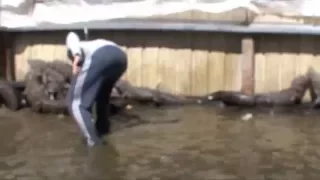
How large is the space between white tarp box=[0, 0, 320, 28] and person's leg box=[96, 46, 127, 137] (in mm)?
2677

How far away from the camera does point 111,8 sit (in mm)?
12773

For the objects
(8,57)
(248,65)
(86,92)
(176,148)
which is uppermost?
(86,92)

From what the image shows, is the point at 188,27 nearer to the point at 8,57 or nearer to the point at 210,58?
the point at 210,58

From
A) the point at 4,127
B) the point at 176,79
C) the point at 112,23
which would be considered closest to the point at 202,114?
the point at 176,79

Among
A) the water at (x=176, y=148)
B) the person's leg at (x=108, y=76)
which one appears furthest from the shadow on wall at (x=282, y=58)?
the person's leg at (x=108, y=76)

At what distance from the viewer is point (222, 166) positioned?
29.9 feet

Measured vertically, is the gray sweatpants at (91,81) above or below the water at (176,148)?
above

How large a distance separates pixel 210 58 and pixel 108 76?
3.20 metres

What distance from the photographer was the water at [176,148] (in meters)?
8.86

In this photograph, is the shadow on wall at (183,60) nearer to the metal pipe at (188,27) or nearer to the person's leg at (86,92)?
the metal pipe at (188,27)

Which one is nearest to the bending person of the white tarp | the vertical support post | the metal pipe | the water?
the water

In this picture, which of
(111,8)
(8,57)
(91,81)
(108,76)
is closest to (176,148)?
(108,76)

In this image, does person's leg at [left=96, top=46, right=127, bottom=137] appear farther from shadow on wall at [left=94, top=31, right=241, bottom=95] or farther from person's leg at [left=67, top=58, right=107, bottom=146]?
shadow on wall at [left=94, top=31, right=241, bottom=95]

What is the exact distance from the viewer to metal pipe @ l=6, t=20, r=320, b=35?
40.0 feet
